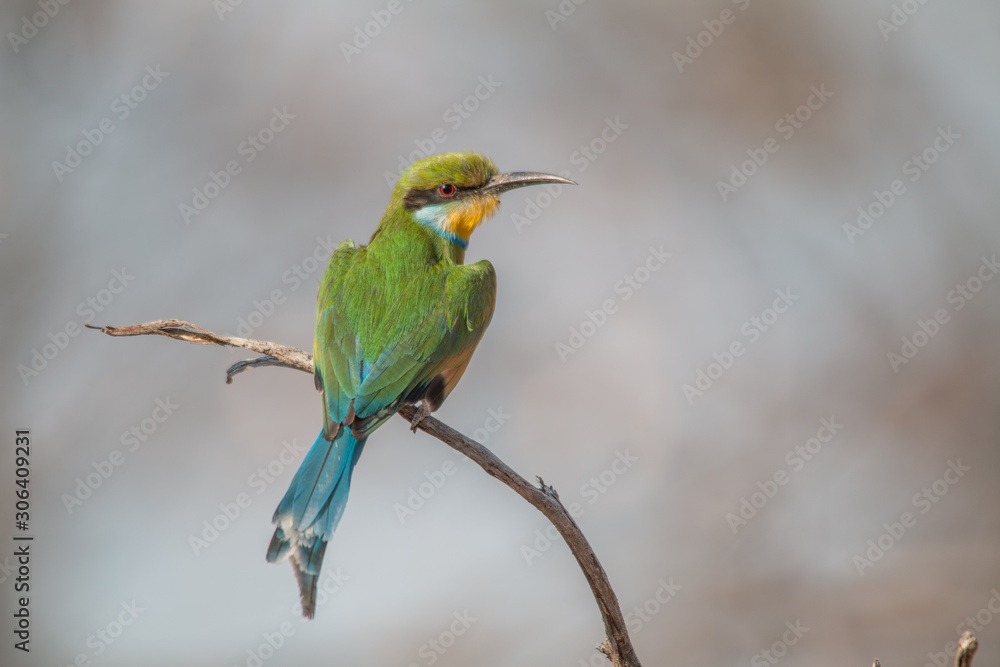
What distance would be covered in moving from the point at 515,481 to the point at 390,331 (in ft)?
3.58

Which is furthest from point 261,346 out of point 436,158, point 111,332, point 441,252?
point 436,158

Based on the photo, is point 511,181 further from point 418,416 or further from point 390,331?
point 418,416

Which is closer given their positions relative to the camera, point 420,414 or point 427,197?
point 420,414

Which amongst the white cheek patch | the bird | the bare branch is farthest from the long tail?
the white cheek patch

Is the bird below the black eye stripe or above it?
below

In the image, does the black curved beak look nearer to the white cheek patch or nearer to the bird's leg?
the white cheek patch

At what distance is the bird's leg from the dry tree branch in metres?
0.02

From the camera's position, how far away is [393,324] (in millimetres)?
2979

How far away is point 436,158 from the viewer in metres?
3.60

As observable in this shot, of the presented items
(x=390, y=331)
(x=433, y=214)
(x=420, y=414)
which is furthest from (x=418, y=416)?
(x=433, y=214)

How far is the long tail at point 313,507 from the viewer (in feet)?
7.75

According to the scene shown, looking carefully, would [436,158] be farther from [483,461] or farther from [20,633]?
[20,633]

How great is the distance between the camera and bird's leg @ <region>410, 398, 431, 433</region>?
2824 millimetres

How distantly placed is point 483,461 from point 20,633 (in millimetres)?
4153
